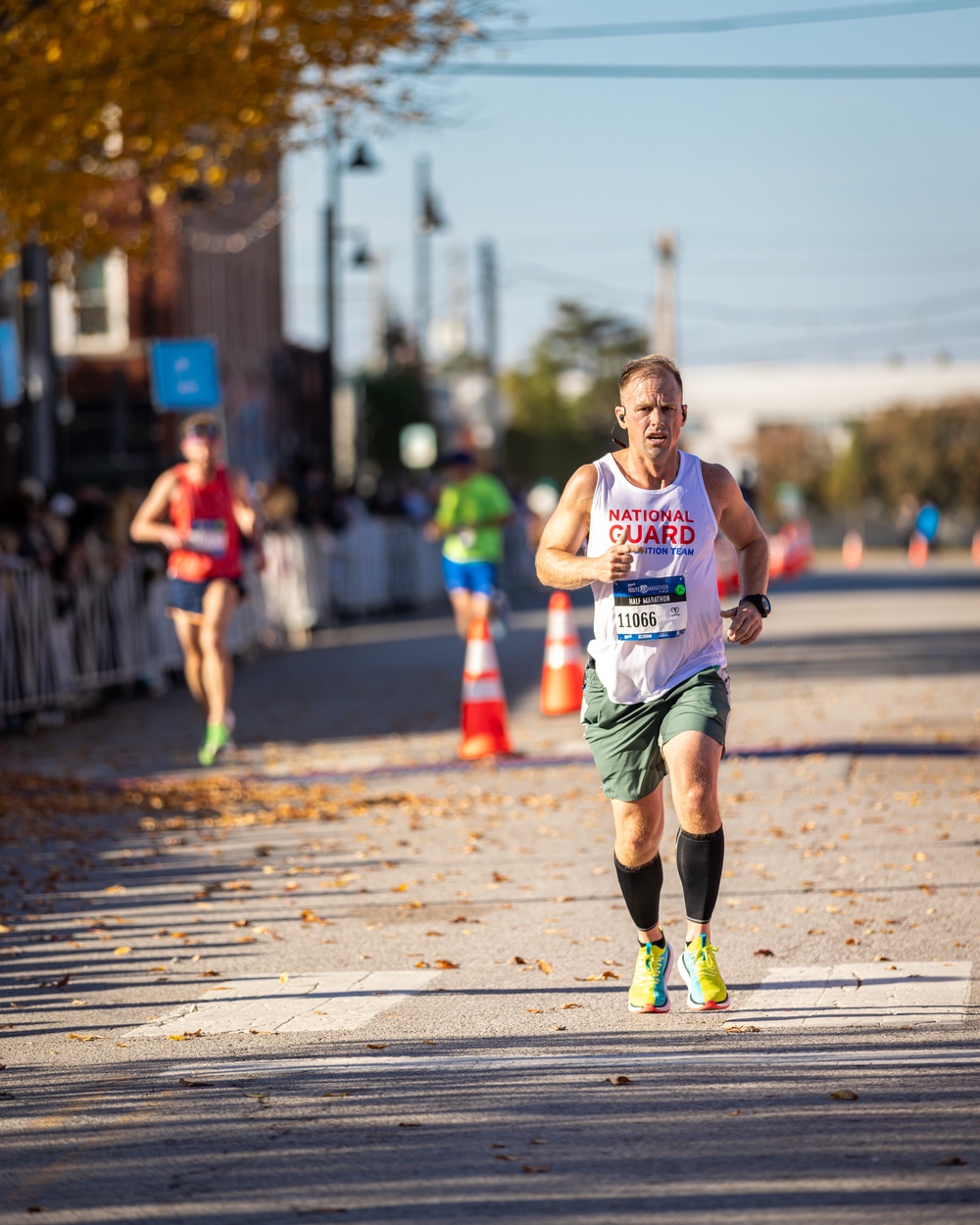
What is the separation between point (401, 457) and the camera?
2090 inches

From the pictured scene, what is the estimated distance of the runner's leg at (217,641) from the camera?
1290 centimetres

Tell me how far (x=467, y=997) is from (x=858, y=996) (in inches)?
46.8

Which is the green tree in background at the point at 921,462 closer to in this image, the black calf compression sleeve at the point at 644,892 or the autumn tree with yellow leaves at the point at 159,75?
the autumn tree with yellow leaves at the point at 159,75

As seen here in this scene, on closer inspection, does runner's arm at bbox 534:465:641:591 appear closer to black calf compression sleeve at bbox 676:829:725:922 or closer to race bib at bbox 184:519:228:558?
black calf compression sleeve at bbox 676:829:725:922

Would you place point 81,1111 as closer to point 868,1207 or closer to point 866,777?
point 868,1207

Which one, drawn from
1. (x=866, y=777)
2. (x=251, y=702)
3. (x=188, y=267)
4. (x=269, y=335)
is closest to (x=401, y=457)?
(x=269, y=335)

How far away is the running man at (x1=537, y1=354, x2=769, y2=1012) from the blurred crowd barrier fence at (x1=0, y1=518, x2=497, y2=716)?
865 cm

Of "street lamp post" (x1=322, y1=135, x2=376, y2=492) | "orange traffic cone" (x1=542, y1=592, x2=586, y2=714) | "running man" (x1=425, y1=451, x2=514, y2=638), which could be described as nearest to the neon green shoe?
"orange traffic cone" (x1=542, y1=592, x2=586, y2=714)

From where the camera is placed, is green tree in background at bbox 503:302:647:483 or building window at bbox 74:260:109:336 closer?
building window at bbox 74:260:109:336

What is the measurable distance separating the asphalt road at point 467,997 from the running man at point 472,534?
14.2ft

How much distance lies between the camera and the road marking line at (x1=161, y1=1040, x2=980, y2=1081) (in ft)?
18.6

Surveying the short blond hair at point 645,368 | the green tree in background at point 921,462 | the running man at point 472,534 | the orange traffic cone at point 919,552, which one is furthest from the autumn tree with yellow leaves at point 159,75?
the green tree in background at point 921,462

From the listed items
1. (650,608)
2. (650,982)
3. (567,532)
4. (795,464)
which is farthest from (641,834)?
(795,464)

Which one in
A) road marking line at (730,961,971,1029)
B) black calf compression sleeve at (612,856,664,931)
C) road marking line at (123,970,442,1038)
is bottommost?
road marking line at (123,970,442,1038)
